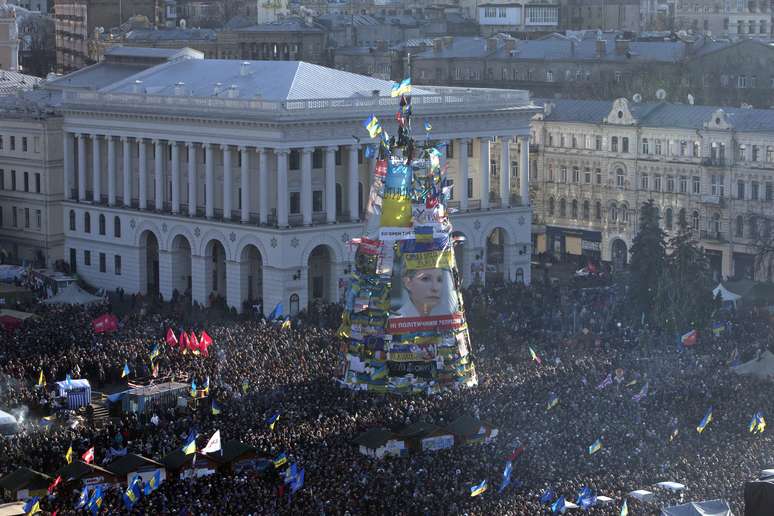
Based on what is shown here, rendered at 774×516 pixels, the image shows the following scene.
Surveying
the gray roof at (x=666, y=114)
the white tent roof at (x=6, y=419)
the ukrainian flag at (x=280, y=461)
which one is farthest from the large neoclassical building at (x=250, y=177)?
the ukrainian flag at (x=280, y=461)

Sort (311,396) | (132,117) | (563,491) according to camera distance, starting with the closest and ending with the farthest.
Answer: (563,491) < (311,396) < (132,117)

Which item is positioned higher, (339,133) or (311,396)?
(339,133)

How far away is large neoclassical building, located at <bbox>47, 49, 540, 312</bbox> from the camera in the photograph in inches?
3433

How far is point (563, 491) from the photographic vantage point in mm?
51531

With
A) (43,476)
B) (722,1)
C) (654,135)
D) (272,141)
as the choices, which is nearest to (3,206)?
(272,141)

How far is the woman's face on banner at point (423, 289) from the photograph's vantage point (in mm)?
67625

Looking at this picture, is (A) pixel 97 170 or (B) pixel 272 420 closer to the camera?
(B) pixel 272 420

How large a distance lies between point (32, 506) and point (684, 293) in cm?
3337

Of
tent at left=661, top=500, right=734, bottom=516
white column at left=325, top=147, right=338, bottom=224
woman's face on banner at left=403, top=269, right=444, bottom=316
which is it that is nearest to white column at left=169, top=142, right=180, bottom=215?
white column at left=325, top=147, right=338, bottom=224

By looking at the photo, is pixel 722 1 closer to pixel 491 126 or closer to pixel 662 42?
pixel 662 42

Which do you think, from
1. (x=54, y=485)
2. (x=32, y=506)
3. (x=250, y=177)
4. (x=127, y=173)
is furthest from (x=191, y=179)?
(x=32, y=506)

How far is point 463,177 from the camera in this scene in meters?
93.2

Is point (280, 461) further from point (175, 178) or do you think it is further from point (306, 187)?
point (175, 178)

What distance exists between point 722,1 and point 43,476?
106 metres
